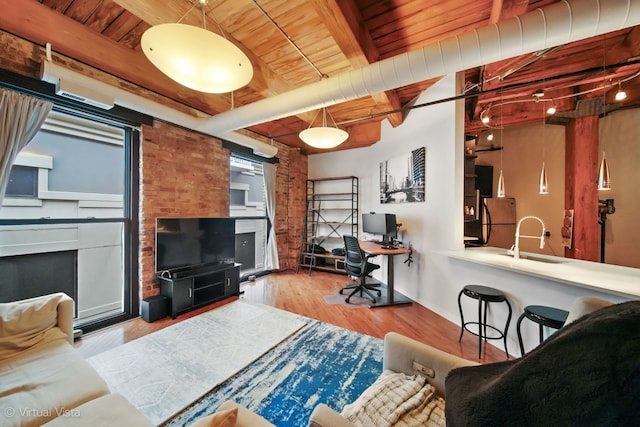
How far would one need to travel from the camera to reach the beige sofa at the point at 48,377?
102cm

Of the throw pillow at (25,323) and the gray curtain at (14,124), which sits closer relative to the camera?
the throw pillow at (25,323)

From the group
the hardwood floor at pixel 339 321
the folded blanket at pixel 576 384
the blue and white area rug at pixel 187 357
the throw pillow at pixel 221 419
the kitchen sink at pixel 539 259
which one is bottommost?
the hardwood floor at pixel 339 321

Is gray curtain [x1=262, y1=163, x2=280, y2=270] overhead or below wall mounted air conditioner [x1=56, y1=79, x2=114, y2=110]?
below

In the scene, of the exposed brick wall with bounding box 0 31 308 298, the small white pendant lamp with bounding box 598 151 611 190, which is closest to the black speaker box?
the exposed brick wall with bounding box 0 31 308 298

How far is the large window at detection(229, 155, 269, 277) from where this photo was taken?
4594 millimetres

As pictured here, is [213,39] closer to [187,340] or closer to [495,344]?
[187,340]

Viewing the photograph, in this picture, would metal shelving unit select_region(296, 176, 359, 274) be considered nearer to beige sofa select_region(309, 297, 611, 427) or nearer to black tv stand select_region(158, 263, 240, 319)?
black tv stand select_region(158, 263, 240, 319)

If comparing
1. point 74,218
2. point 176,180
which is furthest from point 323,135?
point 74,218

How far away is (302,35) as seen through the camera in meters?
2.20

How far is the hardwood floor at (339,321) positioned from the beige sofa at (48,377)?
0.72 meters

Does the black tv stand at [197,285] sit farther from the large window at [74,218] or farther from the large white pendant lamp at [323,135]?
the large white pendant lamp at [323,135]

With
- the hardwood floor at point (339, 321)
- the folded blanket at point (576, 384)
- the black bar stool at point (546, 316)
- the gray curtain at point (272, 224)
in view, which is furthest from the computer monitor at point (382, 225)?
the folded blanket at point (576, 384)

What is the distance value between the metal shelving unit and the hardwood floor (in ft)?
3.98

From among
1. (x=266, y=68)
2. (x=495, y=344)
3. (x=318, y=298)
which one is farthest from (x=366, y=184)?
(x=495, y=344)
